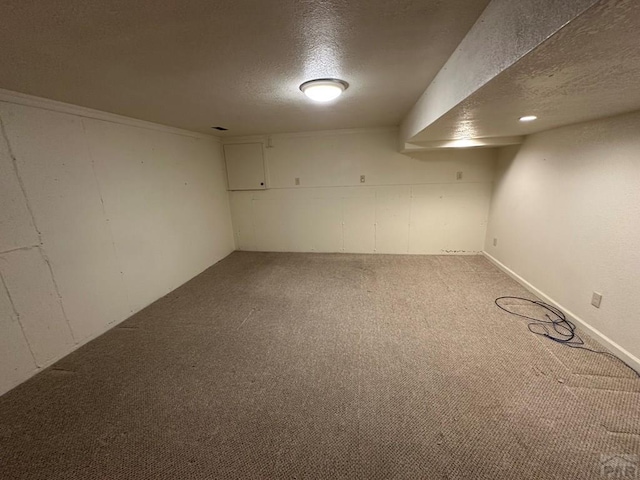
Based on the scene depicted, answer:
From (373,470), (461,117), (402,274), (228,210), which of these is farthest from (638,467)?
(228,210)

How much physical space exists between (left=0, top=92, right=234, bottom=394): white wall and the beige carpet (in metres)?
0.29

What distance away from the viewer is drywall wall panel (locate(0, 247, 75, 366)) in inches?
74.8

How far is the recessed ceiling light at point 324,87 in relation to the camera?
73.5 inches

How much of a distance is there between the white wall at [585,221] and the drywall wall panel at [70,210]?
14.4ft

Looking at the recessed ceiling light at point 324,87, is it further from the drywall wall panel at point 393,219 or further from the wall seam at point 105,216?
the drywall wall panel at point 393,219

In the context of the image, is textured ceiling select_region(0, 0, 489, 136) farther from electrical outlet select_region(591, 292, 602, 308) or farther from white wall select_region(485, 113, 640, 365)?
electrical outlet select_region(591, 292, 602, 308)

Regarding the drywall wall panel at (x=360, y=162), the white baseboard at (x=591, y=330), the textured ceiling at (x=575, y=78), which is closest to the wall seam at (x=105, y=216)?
the drywall wall panel at (x=360, y=162)

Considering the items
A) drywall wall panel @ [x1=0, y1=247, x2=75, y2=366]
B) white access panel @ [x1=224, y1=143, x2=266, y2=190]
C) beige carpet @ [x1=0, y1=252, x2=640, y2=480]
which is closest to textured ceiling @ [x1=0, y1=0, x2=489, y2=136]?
drywall wall panel @ [x1=0, y1=247, x2=75, y2=366]

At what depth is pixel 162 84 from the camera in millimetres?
1833

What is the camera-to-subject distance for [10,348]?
188 centimetres

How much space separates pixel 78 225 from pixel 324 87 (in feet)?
7.97

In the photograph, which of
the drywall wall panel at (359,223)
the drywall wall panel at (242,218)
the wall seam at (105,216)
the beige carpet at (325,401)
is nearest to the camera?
the beige carpet at (325,401)

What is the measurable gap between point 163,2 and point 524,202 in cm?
380

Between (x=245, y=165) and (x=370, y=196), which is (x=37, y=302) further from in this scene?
(x=370, y=196)
